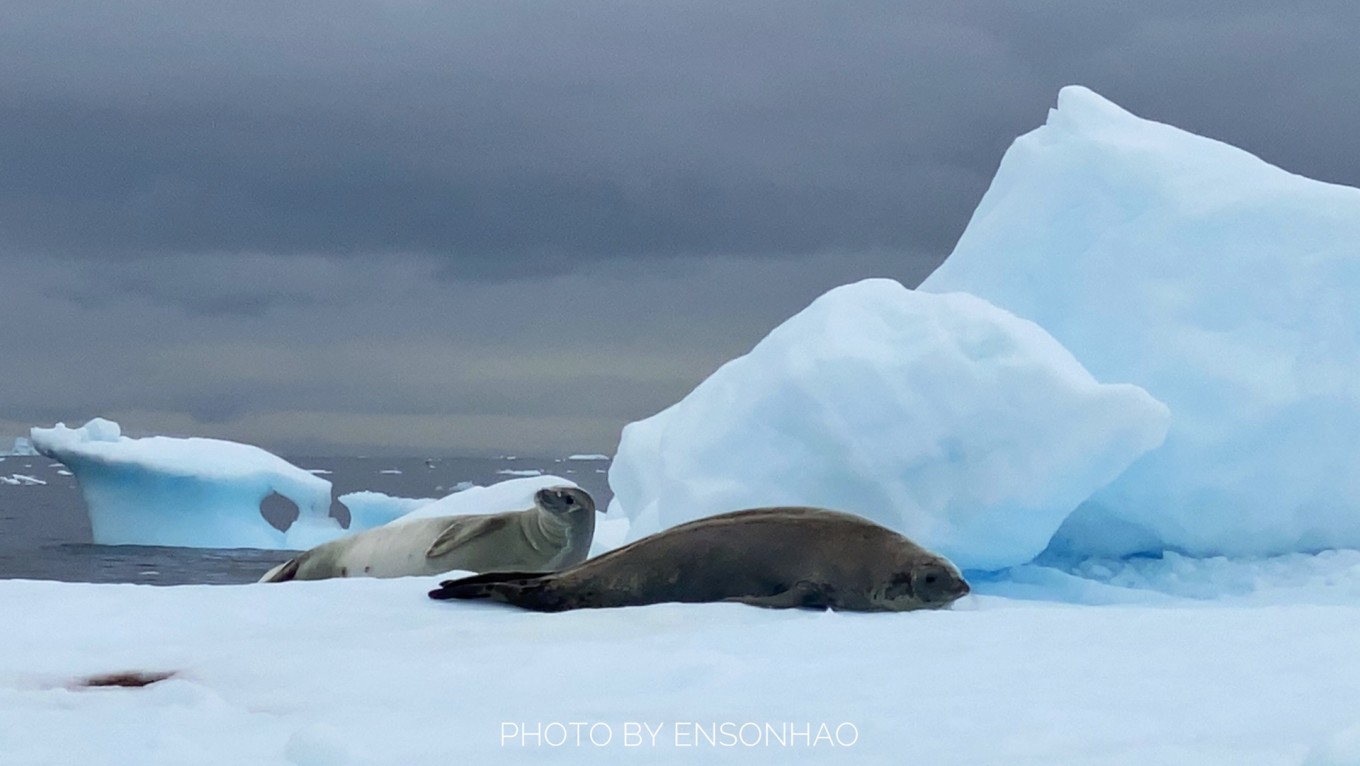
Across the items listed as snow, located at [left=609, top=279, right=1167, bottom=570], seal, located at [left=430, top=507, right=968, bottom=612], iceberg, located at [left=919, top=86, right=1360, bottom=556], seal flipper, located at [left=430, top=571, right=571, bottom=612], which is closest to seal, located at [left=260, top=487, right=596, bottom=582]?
snow, located at [left=609, top=279, right=1167, bottom=570]

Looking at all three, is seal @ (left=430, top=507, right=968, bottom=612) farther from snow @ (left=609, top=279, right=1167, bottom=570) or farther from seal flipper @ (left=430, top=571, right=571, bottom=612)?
snow @ (left=609, top=279, right=1167, bottom=570)

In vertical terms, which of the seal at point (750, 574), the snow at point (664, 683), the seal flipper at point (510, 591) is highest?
the seal at point (750, 574)

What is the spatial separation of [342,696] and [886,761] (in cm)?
119

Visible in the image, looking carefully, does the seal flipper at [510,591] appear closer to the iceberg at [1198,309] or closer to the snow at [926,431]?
the snow at [926,431]

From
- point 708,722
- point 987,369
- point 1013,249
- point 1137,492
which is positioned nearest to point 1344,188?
point 1013,249

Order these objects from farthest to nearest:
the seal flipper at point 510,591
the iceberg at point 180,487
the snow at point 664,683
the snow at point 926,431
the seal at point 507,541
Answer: the iceberg at point 180,487 < the seal at point 507,541 < the snow at point 926,431 < the seal flipper at point 510,591 < the snow at point 664,683

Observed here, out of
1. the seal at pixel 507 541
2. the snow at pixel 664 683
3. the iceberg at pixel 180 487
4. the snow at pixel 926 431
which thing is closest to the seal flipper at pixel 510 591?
the snow at pixel 664 683

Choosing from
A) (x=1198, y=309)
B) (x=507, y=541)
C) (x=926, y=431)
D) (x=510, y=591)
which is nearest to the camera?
(x=510, y=591)

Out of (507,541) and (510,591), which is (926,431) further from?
(510,591)

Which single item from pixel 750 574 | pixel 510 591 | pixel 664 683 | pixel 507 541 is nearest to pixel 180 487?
pixel 507 541

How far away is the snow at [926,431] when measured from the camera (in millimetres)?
6816

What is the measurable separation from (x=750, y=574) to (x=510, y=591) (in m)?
0.81

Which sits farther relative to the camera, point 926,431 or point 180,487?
point 180,487

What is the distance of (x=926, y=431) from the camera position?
23.0 feet
